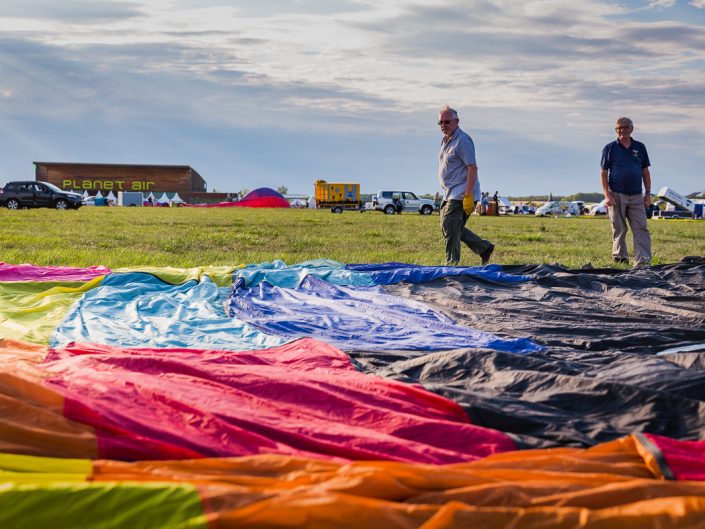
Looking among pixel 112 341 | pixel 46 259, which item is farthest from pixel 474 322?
pixel 46 259

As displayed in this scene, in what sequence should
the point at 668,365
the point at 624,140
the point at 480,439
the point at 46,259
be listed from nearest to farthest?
the point at 480,439 → the point at 668,365 → the point at 46,259 → the point at 624,140

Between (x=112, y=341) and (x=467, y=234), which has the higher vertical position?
(x=467, y=234)

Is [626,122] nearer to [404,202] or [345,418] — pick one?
[345,418]

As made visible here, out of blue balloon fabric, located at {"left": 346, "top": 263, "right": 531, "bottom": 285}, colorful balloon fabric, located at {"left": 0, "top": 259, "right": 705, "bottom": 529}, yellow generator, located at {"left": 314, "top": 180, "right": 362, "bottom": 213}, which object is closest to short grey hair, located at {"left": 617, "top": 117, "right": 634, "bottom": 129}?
blue balloon fabric, located at {"left": 346, "top": 263, "right": 531, "bottom": 285}

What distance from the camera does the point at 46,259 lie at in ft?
22.8

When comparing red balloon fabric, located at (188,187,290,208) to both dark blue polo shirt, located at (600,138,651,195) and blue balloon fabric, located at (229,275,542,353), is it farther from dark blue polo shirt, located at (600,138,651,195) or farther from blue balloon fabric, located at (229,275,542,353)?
blue balloon fabric, located at (229,275,542,353)

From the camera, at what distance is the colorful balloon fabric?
158cm

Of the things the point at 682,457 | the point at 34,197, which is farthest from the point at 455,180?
the point at 34,197

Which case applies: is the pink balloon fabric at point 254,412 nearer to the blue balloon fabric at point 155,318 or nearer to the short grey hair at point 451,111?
the blue balloon fabric at point 155,318

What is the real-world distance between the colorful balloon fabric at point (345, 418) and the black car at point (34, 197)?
2457 cm

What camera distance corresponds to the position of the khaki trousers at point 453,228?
6.70 m

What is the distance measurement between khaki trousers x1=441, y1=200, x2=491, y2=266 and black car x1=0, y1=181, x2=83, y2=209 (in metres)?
23.1

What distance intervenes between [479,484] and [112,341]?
210 cm

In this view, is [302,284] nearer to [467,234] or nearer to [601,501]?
[467,234]
